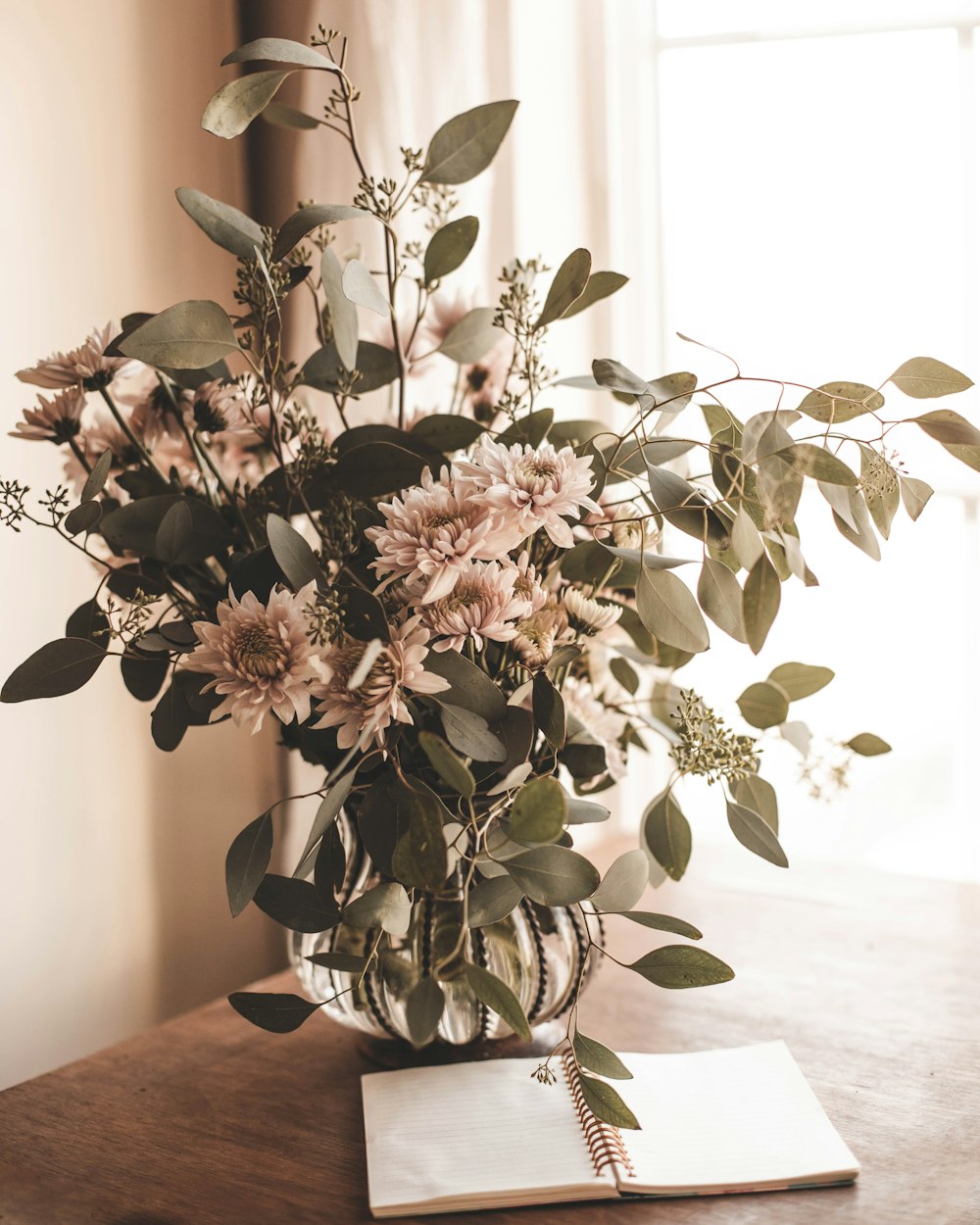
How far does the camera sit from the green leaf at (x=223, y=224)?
0.77 metres

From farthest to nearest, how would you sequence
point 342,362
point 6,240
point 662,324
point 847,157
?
point 662,324, point 847,157, point 6,240, point 342,362

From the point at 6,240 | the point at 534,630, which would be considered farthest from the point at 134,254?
the point at 534,630

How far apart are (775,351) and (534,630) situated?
0.90m

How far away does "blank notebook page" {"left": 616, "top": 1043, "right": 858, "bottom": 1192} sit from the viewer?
804 millimetres

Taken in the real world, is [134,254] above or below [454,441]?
above

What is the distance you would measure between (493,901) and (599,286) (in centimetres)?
43

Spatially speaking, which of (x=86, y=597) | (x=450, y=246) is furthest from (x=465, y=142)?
(x=86, y=597)

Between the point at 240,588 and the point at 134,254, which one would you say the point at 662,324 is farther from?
the point at 240,588

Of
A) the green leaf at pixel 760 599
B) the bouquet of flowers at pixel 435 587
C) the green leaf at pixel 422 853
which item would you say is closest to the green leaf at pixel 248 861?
the bouquet of flowers at pixel 435 587

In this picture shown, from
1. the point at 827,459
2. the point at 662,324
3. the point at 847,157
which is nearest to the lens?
the point at 827,459

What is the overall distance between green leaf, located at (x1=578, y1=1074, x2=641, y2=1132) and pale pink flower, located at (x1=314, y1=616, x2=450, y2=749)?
0.25 meters

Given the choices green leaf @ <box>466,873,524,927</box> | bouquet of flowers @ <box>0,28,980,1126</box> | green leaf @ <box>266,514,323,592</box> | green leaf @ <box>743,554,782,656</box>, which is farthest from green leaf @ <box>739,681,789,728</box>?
green leaf @ <box>266,514,323,592</box>

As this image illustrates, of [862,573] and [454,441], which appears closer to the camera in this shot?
[454,441]

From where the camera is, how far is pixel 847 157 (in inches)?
58.9
